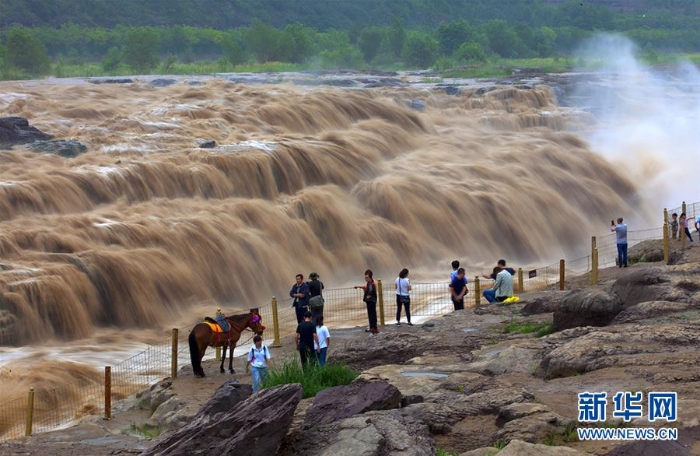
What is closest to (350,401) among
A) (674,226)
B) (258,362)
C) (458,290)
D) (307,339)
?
(258,362)

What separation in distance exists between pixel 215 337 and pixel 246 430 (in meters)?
7.47

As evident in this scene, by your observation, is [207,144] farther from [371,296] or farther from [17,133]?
[371,296]

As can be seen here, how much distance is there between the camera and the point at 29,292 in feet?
74.1

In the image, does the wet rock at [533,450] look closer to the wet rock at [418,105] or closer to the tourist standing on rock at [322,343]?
the tourist standing on rock at [322,343]

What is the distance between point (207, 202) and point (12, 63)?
3497cm

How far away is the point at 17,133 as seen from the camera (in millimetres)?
32500

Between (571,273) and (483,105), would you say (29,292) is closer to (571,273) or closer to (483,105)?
(571,273)

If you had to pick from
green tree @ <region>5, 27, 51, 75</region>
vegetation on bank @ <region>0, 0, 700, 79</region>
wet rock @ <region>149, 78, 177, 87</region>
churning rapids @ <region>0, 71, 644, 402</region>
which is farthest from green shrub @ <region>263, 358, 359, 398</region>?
green tree @ <region>5, 27, 51, 75</region>

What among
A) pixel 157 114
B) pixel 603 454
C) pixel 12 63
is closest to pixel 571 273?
pixel 157 114

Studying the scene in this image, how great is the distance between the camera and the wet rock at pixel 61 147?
102ft

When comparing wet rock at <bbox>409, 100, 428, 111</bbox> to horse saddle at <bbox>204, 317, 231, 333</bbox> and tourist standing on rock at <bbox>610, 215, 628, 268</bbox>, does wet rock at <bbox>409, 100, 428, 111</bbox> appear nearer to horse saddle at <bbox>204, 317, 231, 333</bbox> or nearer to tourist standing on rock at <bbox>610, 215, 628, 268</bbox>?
tourist standing on rock at <bbox>610, 215, 628, 268</bbox>

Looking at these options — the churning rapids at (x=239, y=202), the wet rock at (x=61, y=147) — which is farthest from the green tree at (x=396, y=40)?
the wet rock at (x=61, y=147)

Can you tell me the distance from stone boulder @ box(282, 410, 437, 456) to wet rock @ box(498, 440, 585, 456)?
87cm

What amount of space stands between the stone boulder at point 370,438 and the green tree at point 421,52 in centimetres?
7238
